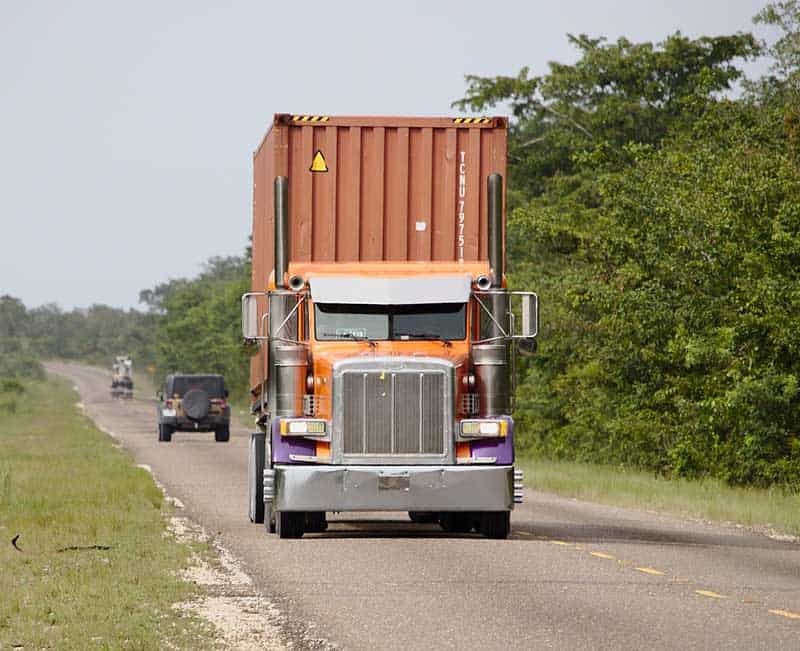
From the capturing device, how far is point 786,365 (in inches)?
1126

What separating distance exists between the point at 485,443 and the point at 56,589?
555 cm

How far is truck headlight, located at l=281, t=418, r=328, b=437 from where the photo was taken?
18.0 metres

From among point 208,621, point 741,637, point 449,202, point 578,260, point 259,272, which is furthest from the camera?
point 578,260

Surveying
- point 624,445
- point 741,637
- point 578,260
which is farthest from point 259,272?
point 578,260

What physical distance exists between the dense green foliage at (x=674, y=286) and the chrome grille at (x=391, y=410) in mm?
10942

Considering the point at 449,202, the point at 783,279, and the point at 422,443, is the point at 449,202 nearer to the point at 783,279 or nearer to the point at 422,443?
the point at 422,443

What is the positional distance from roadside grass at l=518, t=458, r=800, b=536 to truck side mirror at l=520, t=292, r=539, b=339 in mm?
5662

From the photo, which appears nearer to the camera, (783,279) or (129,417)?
(783,279)

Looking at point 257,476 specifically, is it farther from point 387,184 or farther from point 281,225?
point 387,184

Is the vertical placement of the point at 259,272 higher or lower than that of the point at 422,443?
higher

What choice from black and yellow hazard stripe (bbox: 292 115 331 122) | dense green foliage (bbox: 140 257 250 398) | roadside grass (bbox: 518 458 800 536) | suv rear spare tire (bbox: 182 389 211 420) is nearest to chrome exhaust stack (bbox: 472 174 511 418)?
black and yellow hazard stripe (bbox: 292 115 331 122)

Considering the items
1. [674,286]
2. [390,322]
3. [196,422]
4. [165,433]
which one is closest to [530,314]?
[390,322]

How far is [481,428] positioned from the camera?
18.0 metres

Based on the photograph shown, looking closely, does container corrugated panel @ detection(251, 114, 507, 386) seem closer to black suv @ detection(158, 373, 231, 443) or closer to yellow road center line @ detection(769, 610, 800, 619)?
yellow road center line @ detection(769, 610, 800, 619)
